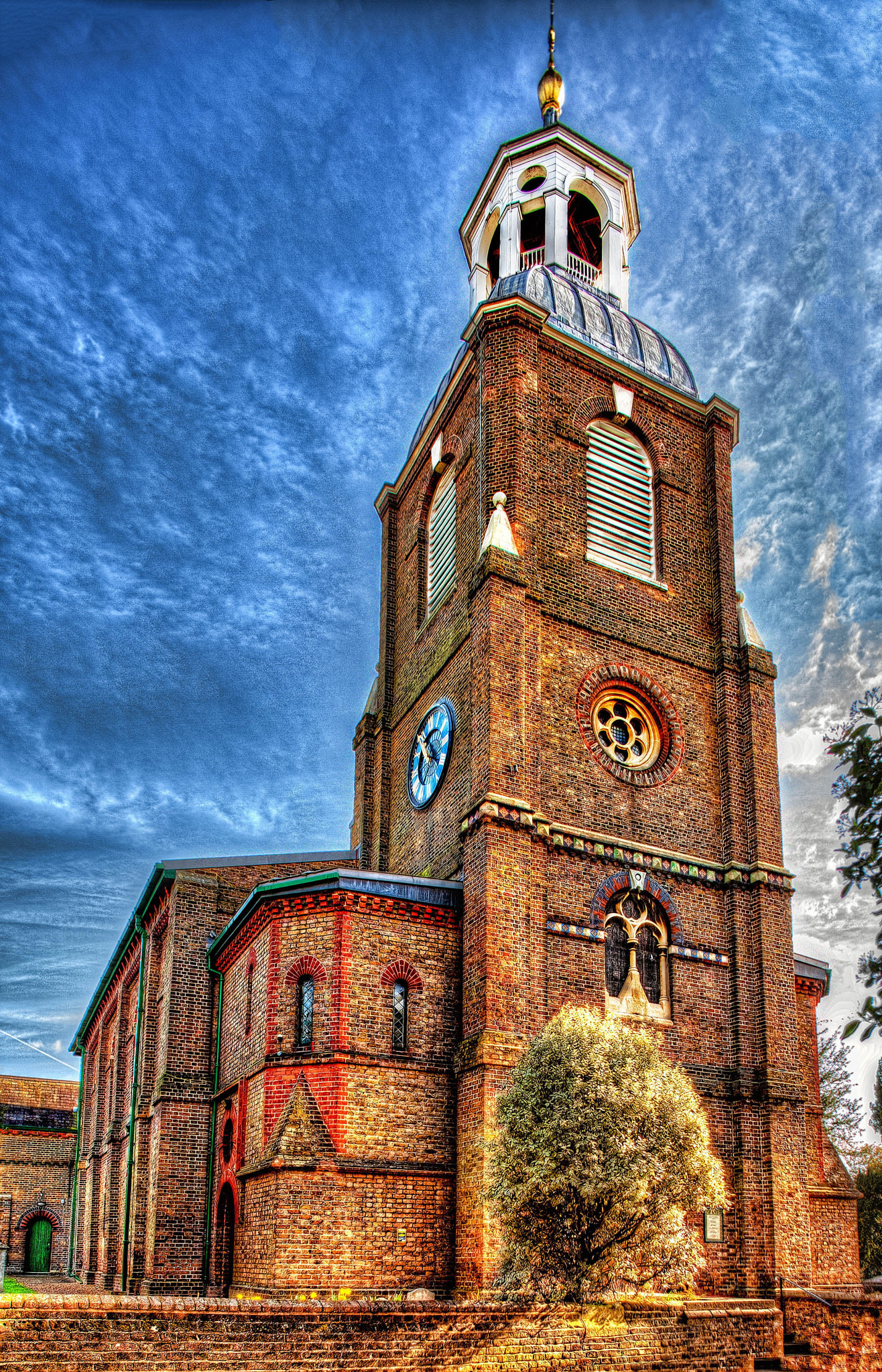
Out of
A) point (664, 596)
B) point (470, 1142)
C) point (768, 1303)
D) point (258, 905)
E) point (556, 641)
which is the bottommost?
point (768, 1303)

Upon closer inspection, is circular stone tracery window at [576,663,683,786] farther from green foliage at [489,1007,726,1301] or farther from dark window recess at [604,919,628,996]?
green foliage at [489,1007,726,1301]

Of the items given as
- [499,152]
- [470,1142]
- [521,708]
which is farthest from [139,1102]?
[499,152]

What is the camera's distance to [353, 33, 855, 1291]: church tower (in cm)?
1903

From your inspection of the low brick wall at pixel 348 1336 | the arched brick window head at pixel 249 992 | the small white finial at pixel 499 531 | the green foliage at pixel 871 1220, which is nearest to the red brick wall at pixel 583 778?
the small white finial at pixel 499 531

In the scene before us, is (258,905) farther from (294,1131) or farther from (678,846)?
(678,846)

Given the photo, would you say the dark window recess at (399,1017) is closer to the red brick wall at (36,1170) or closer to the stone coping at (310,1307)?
the stone coping at (310,1307)

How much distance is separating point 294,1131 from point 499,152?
23.0 metres

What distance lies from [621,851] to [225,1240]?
32.6 feet

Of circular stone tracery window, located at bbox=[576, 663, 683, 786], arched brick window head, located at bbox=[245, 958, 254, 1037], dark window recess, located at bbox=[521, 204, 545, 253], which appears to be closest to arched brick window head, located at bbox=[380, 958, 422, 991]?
arched brick window head, located at bbox=[245, 958, 254, 1037]

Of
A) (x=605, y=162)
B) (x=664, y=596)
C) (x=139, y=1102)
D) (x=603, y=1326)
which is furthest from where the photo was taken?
(x=605, y=162)

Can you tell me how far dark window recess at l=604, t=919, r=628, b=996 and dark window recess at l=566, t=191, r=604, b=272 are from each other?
16.9m

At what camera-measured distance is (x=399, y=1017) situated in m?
18.4

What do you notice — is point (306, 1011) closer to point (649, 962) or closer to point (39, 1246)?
point (649, 962)

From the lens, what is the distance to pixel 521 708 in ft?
65.1
